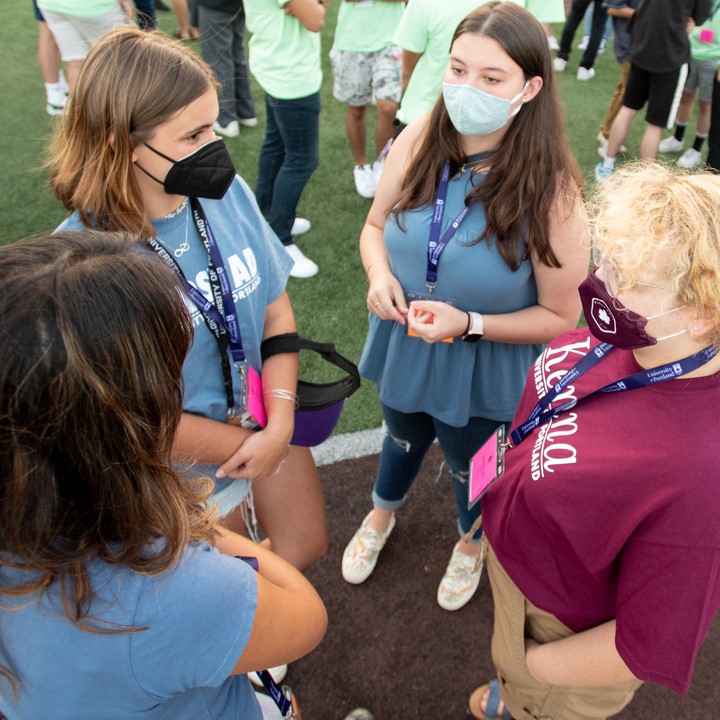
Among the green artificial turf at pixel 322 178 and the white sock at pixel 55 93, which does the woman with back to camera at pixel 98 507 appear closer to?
the green artificial turf at pixel 322 178

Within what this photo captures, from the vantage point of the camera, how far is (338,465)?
3.30 meters

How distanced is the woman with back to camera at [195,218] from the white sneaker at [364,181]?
3.34 meters

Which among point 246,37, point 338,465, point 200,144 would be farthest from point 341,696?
point 246,37

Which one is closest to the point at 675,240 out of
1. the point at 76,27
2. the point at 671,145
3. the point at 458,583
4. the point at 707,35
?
the point at 458,583

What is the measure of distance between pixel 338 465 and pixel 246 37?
6.46 m

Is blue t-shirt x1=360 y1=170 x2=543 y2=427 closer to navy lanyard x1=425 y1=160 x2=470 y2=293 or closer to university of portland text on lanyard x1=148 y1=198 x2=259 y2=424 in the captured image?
navy lanyard x1=425 y1=160 x2=470 y2=293

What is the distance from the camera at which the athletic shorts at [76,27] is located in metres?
4.95

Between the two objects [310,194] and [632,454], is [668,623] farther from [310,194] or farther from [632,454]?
[310,194]

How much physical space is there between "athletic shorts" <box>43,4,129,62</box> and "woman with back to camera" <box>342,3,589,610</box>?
3.85m

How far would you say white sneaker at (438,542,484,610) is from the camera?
108 inches

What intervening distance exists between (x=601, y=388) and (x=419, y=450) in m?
1.29

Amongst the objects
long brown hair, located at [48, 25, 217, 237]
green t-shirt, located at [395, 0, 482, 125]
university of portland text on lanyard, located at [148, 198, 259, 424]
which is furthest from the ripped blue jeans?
green t-shirt, located at [395, 0, 482, 125]

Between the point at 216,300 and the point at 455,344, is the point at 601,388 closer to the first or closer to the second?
the point at 455,344

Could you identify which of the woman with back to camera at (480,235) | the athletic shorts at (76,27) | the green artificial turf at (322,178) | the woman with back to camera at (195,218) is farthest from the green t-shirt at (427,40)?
the athletic shorts at (76,27)
